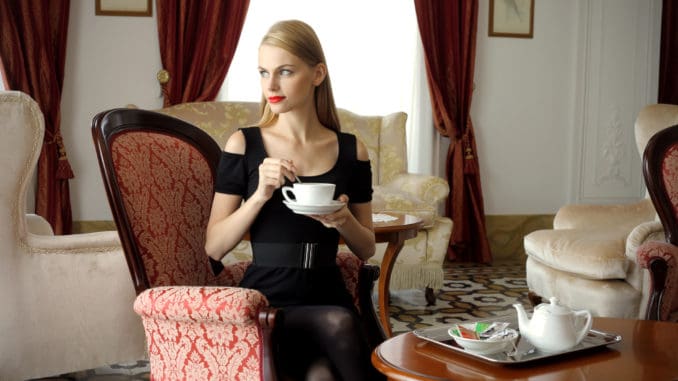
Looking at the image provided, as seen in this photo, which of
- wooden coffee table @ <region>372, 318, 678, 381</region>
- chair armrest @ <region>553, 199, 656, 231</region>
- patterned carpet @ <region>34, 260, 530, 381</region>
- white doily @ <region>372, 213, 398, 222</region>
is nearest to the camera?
wooden coffee table @ <region>372, 318, 678, 381</region>

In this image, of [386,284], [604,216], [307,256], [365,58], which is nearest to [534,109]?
[365,58]

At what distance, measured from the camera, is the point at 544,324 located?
166 centimetres

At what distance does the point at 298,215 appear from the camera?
6.32ft

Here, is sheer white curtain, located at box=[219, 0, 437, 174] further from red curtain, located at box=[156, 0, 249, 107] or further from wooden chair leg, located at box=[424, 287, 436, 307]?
wooden chair leg, located at box=[424, 287, 436, 307]

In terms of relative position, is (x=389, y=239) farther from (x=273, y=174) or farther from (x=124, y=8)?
(x=124, y=8)

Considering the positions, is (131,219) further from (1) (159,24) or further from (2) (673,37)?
(2) (673,37)

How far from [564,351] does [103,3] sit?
4.28 m

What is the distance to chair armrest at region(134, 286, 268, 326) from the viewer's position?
1595mm

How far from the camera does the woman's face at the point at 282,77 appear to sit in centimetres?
189

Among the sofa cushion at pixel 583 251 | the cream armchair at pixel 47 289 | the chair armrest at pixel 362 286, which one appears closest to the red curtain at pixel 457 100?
the sofa cushion at pixel 583 251

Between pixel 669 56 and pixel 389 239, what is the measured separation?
3.71 metres

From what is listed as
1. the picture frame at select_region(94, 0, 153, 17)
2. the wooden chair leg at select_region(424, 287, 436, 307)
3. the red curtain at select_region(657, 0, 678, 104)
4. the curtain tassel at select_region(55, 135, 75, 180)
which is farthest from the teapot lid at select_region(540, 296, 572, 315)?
the red curtain at select_region(657, 0, 678, 104)

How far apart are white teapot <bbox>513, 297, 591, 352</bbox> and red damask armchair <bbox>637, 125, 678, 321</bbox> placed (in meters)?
1.25

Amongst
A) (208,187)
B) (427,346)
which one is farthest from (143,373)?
(427,346)
